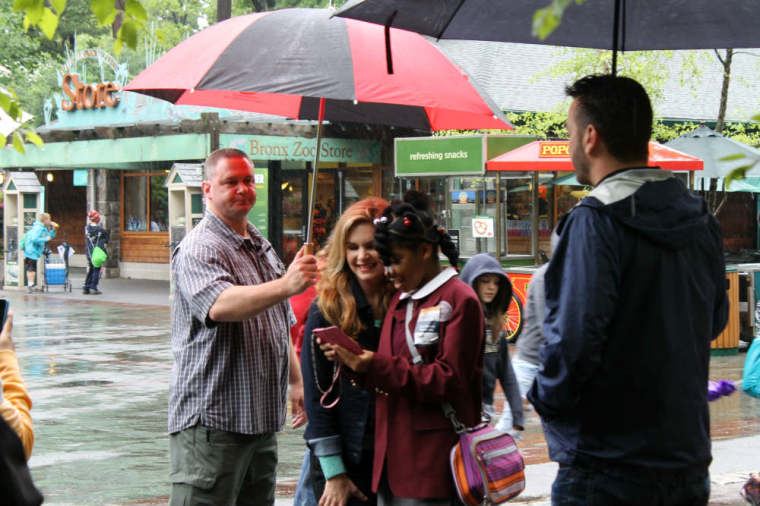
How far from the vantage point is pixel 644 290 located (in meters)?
2.65

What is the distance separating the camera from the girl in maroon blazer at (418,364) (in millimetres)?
3283

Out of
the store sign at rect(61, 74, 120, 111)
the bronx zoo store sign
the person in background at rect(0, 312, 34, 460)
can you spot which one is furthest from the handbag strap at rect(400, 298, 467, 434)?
the store sign at rect(61, 74, 120, 111)

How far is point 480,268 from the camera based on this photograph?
18.1 feet

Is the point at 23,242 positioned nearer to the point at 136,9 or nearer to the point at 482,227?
the point at 482,227

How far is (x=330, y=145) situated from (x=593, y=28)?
20.3 m

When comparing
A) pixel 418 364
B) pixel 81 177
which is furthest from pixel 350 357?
pixel 81 177

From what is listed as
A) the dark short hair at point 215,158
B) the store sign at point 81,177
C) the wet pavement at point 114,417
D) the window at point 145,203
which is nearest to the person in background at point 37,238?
the window at point 145,203

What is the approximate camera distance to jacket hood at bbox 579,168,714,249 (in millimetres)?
2654

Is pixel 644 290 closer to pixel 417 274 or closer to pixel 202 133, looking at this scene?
pixel 417 274

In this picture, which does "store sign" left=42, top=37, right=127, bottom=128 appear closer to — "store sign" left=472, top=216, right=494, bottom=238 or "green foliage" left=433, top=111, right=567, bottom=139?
"green foliage" left=433, top=111, right=567, bottom=139

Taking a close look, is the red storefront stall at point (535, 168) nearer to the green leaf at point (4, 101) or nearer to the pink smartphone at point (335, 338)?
the green leaf at point (4, 101)

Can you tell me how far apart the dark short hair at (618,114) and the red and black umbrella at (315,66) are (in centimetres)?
153

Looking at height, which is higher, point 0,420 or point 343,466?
point 0,420

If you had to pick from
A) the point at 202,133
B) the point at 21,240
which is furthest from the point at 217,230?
the point at 21,240
